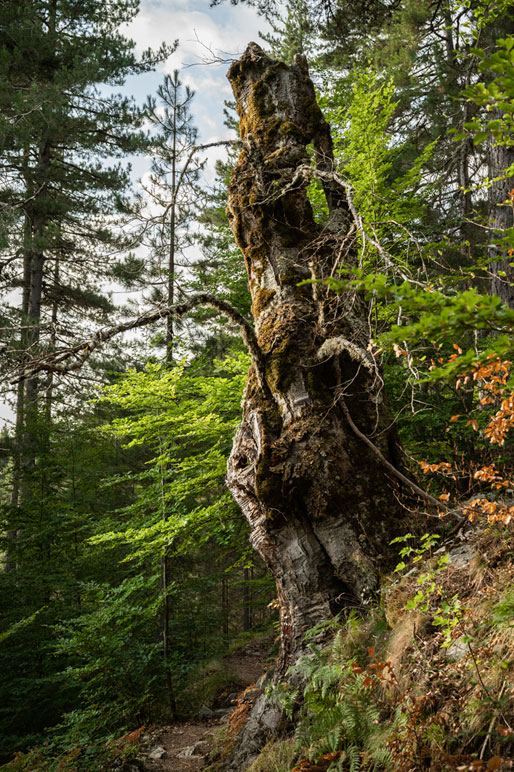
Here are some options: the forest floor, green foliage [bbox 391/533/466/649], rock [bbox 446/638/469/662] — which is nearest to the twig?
A: green foliage [bbox 391/533/466/649]

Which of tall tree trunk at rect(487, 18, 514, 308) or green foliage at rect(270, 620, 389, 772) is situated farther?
tall tree trunk at rect(487, 18, 514, 308)

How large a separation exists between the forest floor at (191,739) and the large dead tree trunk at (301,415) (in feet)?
7.42

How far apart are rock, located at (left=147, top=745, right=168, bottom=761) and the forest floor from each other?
18 mm

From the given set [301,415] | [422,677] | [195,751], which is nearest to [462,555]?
[422,677]

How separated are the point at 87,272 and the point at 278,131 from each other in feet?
36.3

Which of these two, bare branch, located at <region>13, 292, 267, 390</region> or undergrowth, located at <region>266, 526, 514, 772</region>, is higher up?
bare branch, located at <region>13, 292, 267, 390</region>

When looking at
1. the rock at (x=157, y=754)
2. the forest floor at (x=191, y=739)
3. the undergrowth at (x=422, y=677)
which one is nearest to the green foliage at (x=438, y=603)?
the undergrowth at (x=422, y=677)

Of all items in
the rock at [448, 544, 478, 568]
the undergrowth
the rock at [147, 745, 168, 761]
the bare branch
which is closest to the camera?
the undergrowth

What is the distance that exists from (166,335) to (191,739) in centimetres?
795

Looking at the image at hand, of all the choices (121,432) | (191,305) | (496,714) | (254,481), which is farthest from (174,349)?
(496,714)

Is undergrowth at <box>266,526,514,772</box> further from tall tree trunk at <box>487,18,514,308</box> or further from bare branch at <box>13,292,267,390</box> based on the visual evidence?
tall tree trunk at <box>487,18,514,308</box>

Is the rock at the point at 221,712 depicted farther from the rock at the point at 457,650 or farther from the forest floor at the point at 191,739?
the rock at the point at 457,650

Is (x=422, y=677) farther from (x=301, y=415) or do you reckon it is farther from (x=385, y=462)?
(x=301, y=415)

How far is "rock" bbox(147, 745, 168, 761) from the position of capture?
219 inches
